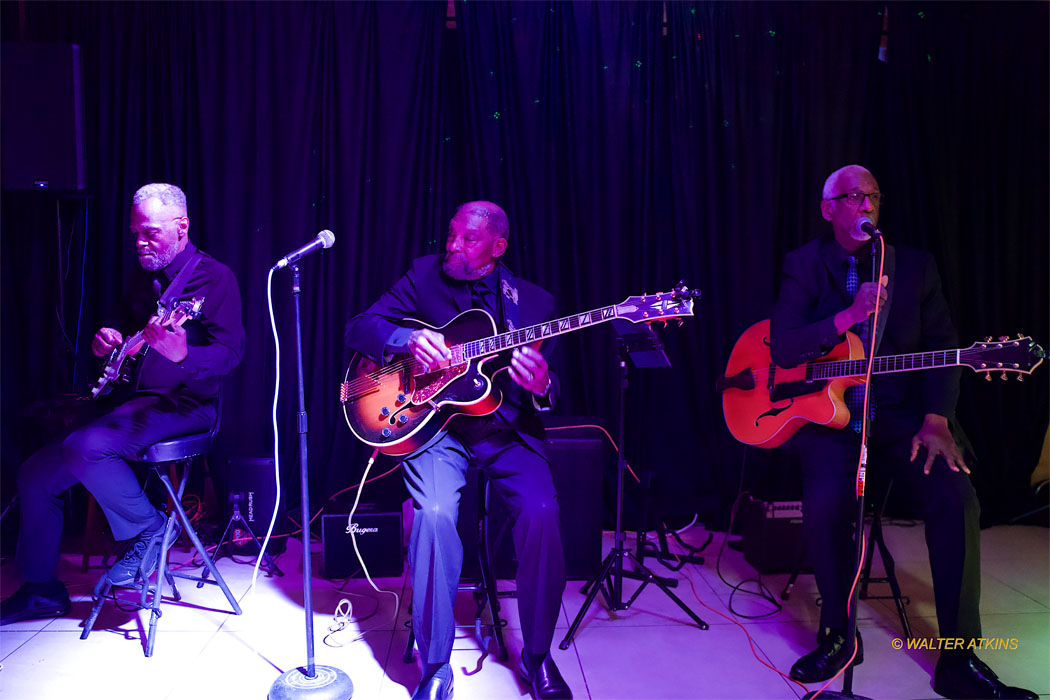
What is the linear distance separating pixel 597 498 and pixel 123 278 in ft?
Result: 9.61

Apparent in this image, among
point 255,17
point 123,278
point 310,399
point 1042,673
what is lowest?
point 1042,673

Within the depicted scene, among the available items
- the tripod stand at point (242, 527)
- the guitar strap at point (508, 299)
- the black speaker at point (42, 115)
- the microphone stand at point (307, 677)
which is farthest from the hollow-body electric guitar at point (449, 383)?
the black speaker at point (42, 115)

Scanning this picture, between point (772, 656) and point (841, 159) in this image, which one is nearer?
point (772, 656)

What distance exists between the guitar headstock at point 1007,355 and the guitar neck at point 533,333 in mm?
1331

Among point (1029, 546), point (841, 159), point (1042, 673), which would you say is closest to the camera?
point (1042, 673)

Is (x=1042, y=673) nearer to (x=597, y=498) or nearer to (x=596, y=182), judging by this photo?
(x=597, y=498)

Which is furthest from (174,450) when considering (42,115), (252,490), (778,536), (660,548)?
(778,536)

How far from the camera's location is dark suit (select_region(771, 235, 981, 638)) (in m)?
2.79

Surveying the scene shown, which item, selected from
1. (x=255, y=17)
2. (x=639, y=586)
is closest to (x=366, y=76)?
(x=255, y=17)

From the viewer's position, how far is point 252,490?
391 cm

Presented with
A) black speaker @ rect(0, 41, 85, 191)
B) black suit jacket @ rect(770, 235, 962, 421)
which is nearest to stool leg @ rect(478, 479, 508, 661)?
black suit jacket @ rect(770, 235, 962, 421)

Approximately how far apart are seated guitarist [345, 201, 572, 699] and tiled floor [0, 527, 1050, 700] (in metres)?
0.26

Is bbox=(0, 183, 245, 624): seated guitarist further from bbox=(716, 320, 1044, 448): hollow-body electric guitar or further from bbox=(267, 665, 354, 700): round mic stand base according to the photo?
bbox=(716, 320, 1044, 448): hollow-body electric guitar

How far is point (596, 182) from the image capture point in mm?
4441
